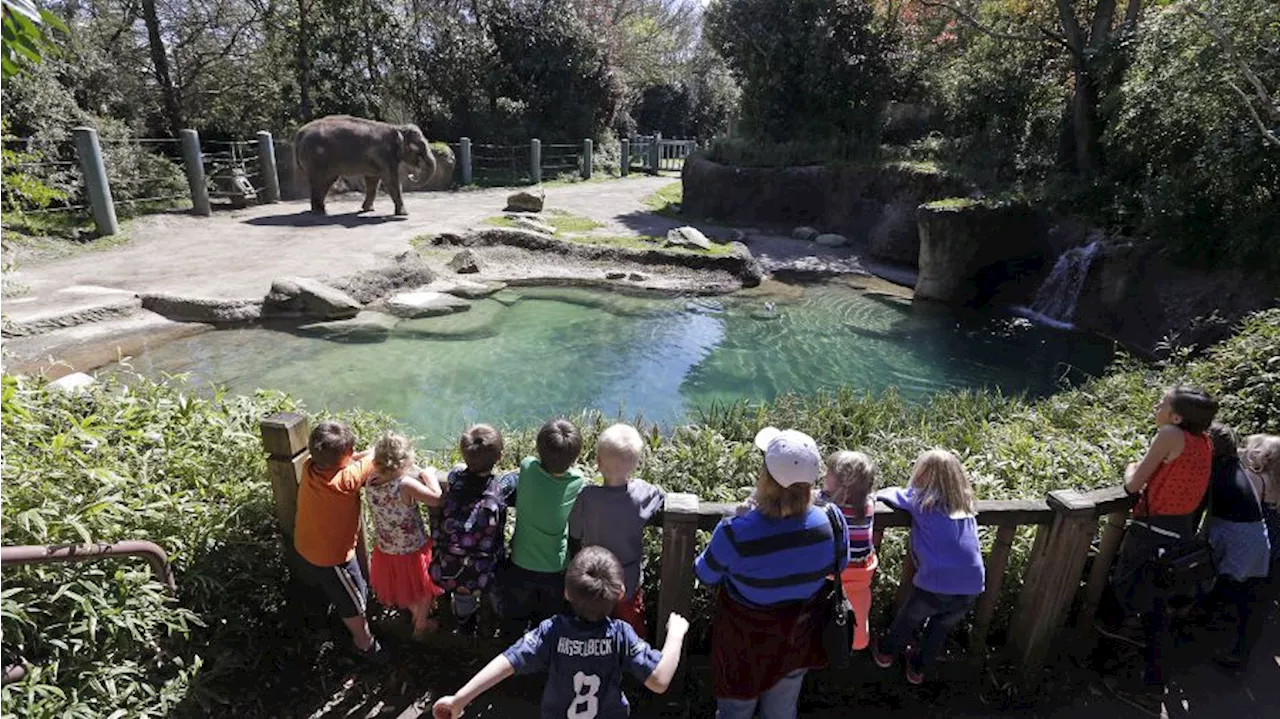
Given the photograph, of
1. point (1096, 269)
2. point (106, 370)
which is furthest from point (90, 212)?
point (1096, 269)

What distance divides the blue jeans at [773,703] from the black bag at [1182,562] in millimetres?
1465

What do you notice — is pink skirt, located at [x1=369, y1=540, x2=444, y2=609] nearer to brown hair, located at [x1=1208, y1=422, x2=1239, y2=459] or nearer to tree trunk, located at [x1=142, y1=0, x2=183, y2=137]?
brown hair, located at [x1=1208, y1=422, x2=1239, y2=459]

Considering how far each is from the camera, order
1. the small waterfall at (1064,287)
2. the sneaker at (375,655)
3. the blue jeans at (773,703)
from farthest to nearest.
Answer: the small waterfall at (1064,287), the sneaker at (375,655), the blue jeans at (773,703)

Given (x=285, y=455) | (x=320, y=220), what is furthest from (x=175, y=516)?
(x=320, y=220)

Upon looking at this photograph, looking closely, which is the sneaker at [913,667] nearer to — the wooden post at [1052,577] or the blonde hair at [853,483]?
the wooden post at [1052,577]

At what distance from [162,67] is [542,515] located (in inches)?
643

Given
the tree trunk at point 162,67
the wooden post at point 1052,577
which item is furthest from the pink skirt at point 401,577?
the tree trunk at point 162,67

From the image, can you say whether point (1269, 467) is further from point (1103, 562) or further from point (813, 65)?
point (813, 65)

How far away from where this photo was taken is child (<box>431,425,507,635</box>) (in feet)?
8.57

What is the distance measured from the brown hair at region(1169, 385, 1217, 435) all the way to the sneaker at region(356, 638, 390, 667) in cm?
316

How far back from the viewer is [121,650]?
2.40m

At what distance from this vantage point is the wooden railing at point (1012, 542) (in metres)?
2.62

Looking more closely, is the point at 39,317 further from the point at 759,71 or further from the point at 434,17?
the point at 434,17

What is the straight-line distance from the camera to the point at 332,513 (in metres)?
2.67
